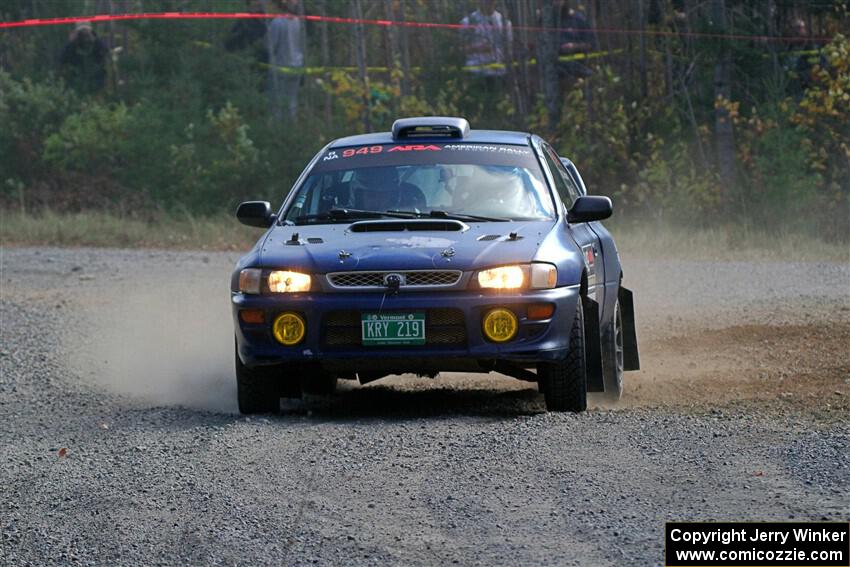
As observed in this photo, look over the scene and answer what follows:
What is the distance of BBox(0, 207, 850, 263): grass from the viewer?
66.6 feet

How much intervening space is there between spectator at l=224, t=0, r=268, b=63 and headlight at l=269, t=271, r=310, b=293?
20.5 metres

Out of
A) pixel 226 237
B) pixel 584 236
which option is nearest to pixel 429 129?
pixel 584 236

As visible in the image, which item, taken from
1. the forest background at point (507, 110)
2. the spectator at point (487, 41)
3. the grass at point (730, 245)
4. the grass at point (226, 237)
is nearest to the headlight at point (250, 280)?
the grass at point (730, 245)

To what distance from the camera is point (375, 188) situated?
9.50m

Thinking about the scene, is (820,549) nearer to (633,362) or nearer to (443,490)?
(443,490)

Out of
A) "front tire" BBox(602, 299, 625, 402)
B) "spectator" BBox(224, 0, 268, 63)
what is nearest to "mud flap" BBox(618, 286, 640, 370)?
"front tire" BBox(602, 299, 625, 402)

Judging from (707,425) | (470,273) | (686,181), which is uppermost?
(470,273)

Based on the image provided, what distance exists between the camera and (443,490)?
6.58m

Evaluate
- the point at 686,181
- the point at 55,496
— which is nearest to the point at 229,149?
the point at 686,181

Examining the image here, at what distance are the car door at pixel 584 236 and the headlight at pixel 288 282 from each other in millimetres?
1622

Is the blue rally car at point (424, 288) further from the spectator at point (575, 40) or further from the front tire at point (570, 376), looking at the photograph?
the spectator at point (575, 40)

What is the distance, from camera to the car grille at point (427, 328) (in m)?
8.26

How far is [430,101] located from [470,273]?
754 inches

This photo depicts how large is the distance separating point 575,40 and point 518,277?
708 inches
